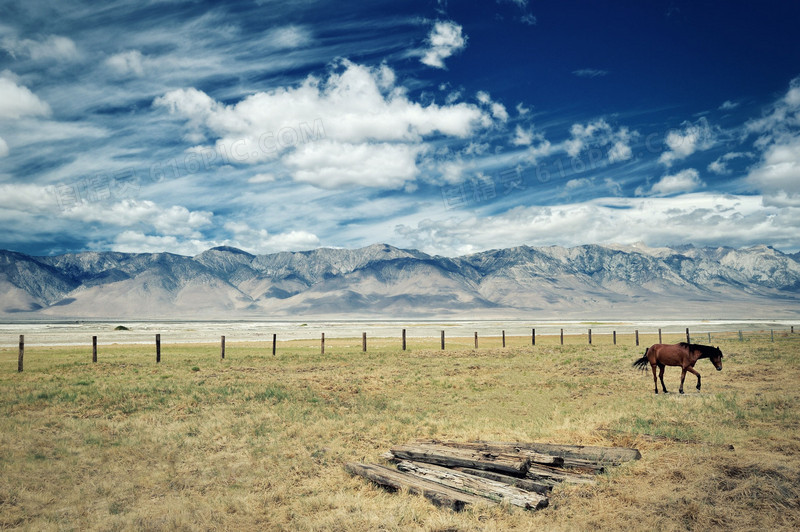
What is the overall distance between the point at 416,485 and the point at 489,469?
5.44 ft

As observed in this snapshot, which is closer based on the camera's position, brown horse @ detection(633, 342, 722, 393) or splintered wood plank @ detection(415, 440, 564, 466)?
splintered wood plank @ detection(415, 440, 564, 466)

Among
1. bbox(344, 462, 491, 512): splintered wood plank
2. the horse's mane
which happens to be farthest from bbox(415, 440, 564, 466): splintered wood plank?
the horse's mane

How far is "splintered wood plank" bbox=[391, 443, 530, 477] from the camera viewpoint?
1048 centimetres

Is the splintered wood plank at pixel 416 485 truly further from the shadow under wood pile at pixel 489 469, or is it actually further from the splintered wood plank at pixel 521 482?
the splintered wood plank at pixel 521 482

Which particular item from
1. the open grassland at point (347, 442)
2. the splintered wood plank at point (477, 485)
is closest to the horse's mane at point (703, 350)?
the open grassland at point (347, 442)

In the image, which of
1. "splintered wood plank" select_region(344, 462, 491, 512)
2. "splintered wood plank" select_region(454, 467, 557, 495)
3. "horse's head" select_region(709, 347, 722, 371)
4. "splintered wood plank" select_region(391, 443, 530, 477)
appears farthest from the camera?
"horse's head" select_region(709, 347, 722, 371)

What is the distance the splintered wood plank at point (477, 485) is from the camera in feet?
30.2

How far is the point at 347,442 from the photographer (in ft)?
47.4

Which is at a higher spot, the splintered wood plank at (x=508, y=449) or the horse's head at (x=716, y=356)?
the horse's head at (x=716, y=356)

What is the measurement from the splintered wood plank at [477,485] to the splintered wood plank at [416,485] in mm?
144

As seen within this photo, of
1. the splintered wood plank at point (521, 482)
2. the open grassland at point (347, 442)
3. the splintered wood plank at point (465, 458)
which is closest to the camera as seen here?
the open grassland at point (347, 442)

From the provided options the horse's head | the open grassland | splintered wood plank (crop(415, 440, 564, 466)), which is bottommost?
the open grassland

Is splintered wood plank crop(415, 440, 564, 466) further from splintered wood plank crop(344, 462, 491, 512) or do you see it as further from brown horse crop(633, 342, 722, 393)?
brown horse crop(633, 342, 722, 393)

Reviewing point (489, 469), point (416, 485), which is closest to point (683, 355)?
point (489, 469)
